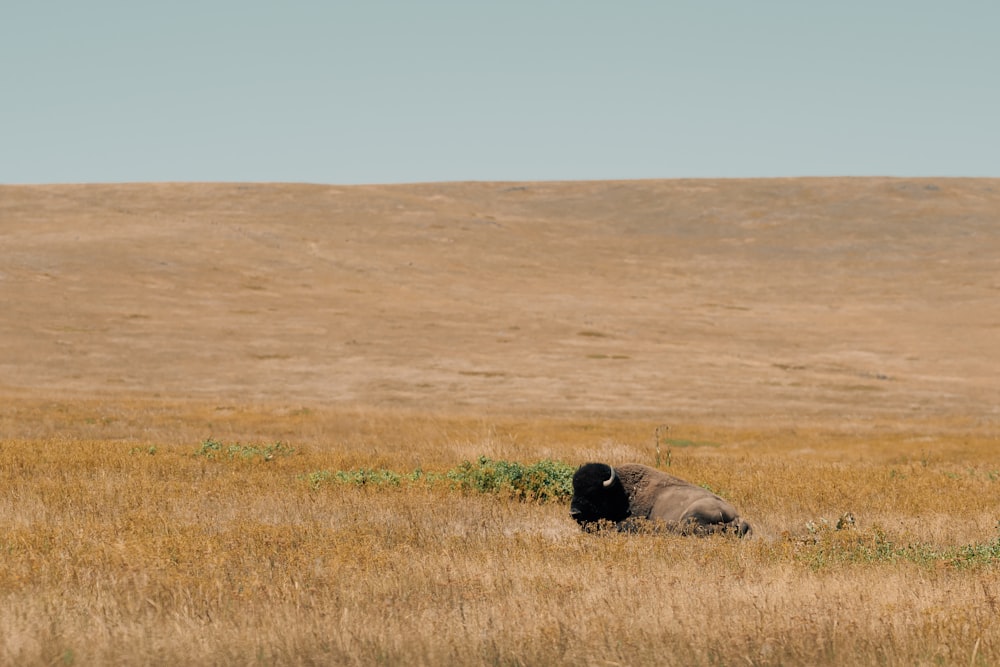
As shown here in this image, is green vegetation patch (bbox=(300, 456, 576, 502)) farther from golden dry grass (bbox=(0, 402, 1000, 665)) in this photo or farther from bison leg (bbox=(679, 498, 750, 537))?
bison leg (bbox=(679, 498, 750, 537))

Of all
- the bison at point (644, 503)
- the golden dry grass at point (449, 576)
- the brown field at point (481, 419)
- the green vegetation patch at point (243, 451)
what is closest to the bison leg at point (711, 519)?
the bison at point (644, 503)

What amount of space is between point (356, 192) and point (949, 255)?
212 feet

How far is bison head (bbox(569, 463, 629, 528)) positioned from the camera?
11.6 m

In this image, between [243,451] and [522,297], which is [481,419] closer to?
[243,451]

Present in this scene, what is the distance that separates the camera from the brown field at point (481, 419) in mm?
7125

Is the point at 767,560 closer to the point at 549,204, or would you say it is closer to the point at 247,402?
the point at 247,402

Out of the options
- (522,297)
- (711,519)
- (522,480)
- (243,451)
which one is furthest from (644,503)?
(522,297)

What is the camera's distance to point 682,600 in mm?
7566

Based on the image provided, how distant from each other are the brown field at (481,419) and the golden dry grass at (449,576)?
4cm

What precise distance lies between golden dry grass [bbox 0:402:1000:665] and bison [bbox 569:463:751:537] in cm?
54

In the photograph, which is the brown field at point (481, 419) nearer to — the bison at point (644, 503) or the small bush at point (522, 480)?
the small bush at point (522, 480)

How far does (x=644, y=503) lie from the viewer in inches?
477

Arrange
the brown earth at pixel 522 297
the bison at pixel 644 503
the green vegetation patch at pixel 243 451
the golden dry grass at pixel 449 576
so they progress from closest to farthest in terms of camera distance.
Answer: the golden dry grass at pixel 449 576, the bison at pixel 644 503, the green vegetation patch at pixel 243 451, the brown earth at pixel 522 297

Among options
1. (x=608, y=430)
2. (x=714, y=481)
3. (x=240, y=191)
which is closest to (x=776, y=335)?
(x=608, y=430)
